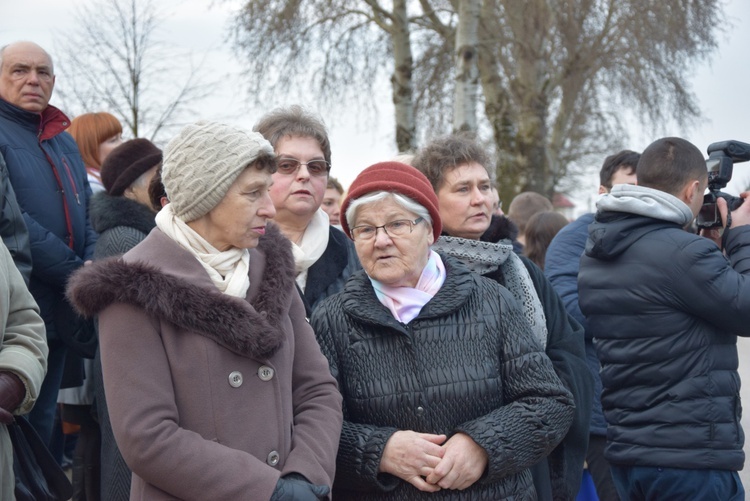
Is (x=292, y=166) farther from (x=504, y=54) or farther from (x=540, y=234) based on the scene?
(x=504, y=54)

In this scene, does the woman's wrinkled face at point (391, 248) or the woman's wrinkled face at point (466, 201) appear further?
the woman's wrinkled face at point (466, 201)

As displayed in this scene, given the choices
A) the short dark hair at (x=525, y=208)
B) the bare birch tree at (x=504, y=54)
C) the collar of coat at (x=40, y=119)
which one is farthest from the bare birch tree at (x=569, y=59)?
the collar of coat at (x=40, y=119)

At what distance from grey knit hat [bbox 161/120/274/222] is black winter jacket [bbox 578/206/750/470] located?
1856 mm

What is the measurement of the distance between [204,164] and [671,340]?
2.12 meters

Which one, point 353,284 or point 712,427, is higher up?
point 353,284

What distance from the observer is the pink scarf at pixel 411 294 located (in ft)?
9.49

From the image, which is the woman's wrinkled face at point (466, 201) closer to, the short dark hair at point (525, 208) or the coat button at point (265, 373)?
the coat button at point (265, 373)

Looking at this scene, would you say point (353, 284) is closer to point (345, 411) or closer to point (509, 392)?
point (345, 411)

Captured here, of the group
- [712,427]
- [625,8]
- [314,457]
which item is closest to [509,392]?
[314,457]

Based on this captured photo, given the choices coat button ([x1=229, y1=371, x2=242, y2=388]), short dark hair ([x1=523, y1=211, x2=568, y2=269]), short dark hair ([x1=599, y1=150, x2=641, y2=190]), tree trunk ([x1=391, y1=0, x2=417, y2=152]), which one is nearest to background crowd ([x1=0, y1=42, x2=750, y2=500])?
coat button ([x1=229, y1=371, x2=242, y2=388])

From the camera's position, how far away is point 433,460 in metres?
2.68

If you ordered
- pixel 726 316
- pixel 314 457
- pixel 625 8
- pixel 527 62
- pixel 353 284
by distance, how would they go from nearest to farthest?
1. pixel 314 457
2. pixel 353 284
3. pixel 726 316
4. pixel 527 62
5. pixel 625 8

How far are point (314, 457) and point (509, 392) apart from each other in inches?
28.8

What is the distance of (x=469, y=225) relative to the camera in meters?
3.58
